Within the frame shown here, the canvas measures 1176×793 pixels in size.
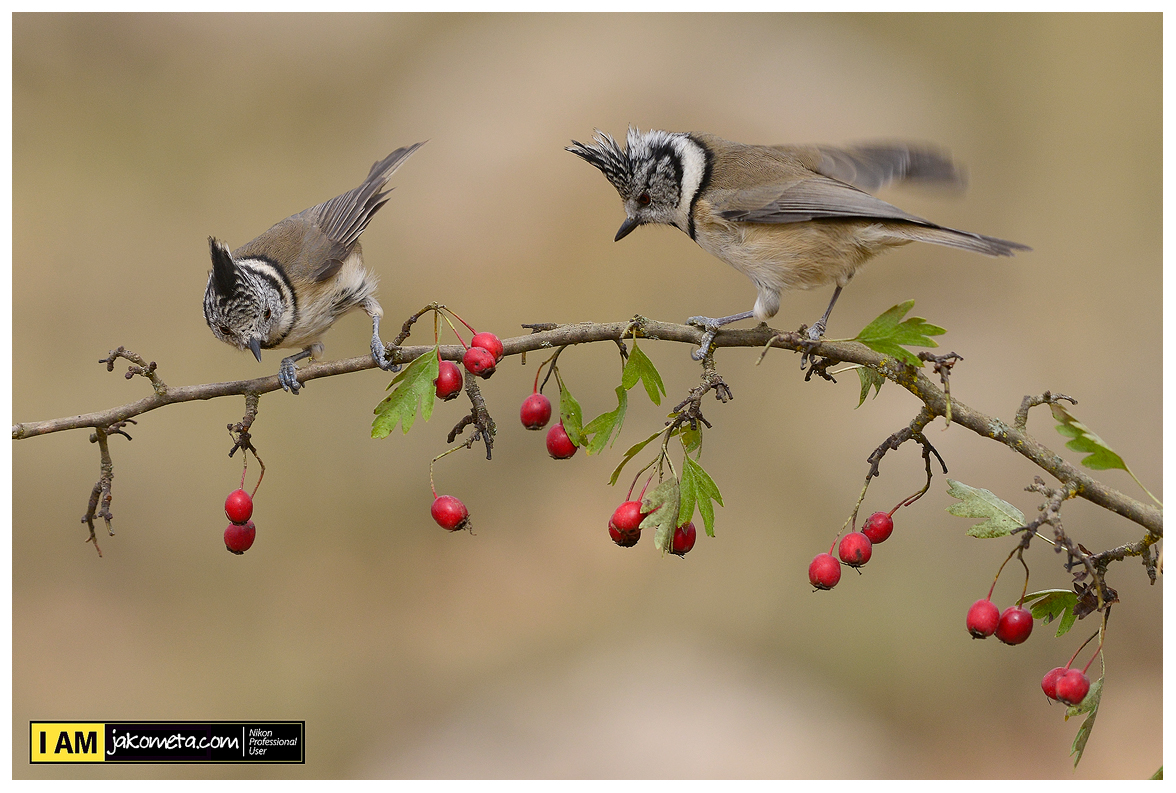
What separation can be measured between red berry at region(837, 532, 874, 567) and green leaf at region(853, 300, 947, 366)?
0.50 metres

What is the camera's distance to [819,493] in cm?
571

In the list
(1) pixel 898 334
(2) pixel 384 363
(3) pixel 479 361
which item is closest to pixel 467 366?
(3) pixel 479 361

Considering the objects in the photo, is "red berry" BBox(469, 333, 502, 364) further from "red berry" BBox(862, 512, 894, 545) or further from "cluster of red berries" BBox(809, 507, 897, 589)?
"red berry" BBox(862, 512, 894, 545)

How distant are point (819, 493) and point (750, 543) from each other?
60cm

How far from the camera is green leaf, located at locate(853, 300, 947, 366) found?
2047 mm

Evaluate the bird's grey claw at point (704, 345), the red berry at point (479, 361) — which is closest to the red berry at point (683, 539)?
the bird's grey claw at point (704, 345)

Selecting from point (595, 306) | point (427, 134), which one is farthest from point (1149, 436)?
point (427, 134)

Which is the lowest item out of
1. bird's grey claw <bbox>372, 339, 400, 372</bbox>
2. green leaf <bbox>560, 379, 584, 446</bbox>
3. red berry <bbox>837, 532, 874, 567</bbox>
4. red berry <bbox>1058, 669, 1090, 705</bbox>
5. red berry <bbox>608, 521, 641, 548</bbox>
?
red berry <bbox>1058, 669, 1090, 705</bbox>

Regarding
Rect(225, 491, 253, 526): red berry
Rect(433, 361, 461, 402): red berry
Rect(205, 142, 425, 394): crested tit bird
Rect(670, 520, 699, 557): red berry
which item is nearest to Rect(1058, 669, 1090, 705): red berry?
Rect(670, 520, 699, 557): red berry

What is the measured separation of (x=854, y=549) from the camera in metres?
2.24

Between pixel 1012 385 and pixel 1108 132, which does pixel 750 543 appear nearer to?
pixel 1012 385

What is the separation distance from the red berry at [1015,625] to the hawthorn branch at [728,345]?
1.08 feet

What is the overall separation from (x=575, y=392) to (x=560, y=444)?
3.08 metres

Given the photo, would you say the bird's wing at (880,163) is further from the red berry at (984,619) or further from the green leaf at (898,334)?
the red berry at (984,619)
